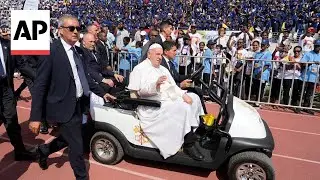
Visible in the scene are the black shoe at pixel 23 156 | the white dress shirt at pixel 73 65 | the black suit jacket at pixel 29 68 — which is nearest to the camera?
the white dress shirt at pixel 73 65

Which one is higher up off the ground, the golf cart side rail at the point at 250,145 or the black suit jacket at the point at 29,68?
the black suit jacket at the point at 29,68

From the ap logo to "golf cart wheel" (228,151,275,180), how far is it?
8.57ft

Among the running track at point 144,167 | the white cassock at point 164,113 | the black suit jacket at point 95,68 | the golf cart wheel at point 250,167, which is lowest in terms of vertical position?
the running track at point 144,167

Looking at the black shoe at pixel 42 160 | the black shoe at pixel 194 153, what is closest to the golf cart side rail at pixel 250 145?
the black shoe at pixel 194 153

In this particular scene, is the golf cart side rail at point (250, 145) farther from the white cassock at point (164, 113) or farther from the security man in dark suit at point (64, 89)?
the security man in dark suit at point (64, 89)

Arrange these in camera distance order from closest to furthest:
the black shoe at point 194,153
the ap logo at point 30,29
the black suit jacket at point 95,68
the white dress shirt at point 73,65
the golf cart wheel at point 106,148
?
the white dress shirt at point 73,65 → the ap logo at point 30,29 → the black shoe at point 194,153 → the golf cart wheel at point 106,148 → the black suit jacket at point 95,68

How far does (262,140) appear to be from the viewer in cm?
381

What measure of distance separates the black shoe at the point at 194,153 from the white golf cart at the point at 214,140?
1.7 inches

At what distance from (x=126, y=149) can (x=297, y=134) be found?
144 inches

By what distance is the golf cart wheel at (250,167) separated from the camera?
3711 millimetres

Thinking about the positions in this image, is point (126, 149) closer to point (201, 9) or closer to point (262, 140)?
point (262, 140)

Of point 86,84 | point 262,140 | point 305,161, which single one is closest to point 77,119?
point 86,84

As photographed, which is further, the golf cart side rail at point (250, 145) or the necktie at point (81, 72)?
the golf cart side rail at point (250, 145)

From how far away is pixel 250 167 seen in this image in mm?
3816
